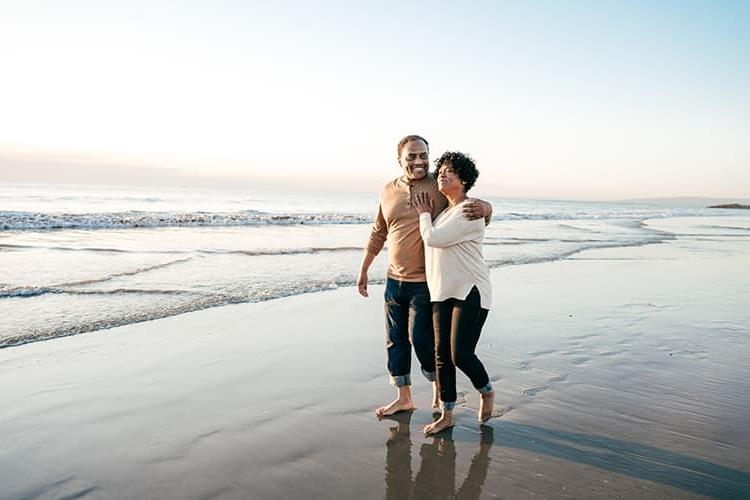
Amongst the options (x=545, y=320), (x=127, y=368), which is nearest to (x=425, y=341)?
(x=127, y=368)

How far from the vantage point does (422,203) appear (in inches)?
150

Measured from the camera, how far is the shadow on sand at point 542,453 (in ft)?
9.89

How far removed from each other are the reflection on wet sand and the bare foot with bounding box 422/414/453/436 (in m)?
0.04

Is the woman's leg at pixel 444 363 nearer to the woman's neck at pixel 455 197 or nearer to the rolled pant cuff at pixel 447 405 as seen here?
the rolled pant cuff at pixel 447 405

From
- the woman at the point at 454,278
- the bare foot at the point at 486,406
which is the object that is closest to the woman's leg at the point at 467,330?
the woman at the point at 454,278

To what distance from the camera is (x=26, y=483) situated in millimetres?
2990

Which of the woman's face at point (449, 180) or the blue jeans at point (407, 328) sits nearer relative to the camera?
the woman's face at point (449, 180)

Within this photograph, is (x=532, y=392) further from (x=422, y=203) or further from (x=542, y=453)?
(x=422, y=203)

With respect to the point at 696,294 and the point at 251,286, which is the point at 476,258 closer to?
the point at 251,286

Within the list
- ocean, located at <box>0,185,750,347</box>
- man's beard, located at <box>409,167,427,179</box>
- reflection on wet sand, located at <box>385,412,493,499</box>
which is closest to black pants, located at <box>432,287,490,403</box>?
reflection on wet sand, located at <box>385,412,493,499</box>

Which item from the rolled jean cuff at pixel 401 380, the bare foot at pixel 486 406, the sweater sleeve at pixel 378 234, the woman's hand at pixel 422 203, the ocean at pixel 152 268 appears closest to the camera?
the woman's hand at pixel 422 203

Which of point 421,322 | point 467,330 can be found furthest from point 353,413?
point 467,330

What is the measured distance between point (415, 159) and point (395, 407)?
1.88 meters

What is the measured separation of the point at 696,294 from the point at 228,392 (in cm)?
804
